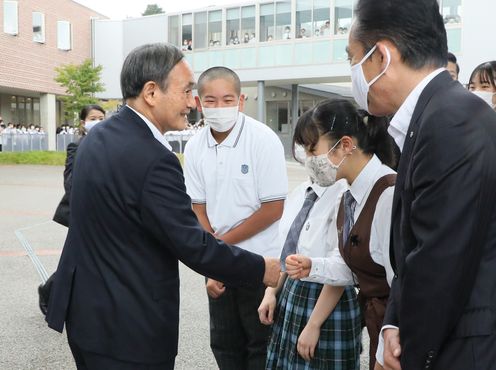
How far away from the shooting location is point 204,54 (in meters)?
32.8

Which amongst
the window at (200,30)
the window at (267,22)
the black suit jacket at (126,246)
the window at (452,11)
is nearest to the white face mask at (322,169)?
the black suit jacket at (126,246)

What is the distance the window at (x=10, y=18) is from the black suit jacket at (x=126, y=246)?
3258cm

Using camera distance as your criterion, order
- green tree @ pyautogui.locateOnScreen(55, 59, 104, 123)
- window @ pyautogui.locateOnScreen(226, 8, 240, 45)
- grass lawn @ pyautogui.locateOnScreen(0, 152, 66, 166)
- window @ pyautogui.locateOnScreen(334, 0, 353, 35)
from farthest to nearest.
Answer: window @ pyautogui.locateOnScreen(226, 8, 240, 45)
green tree @ pyautogui.locateOnScreen(55, 59, 104, 123)
window @ pyautogui.locateOnScreen(334, 0, 353, 35)
grass lawn @ pyautogui.locateOnScreen(0, 152, 66, 166)

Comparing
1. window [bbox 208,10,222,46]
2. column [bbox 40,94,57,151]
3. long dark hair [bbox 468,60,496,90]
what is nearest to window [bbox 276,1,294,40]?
window [bbox 208,10,222,46]

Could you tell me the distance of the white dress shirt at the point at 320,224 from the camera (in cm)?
258

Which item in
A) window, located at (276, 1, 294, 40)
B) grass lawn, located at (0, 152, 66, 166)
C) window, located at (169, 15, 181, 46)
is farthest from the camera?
window, located at (169, 15, 181, 46)

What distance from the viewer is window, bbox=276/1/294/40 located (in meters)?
29.4

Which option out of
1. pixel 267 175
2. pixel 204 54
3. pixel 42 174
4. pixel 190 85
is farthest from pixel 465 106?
pixel 204 54

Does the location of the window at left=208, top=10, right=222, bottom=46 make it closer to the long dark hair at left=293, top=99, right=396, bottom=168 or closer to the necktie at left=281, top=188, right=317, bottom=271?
the necktie at left=281, top=188, right=317, bottom=271

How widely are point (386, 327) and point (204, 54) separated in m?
32.2

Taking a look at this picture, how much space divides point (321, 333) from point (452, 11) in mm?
25389

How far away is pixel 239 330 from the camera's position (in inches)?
131

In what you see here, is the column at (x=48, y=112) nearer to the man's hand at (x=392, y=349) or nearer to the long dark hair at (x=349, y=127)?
the long dark hair at (x=349, y=127)

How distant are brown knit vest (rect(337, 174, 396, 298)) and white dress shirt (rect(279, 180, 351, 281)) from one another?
0.25 meters
